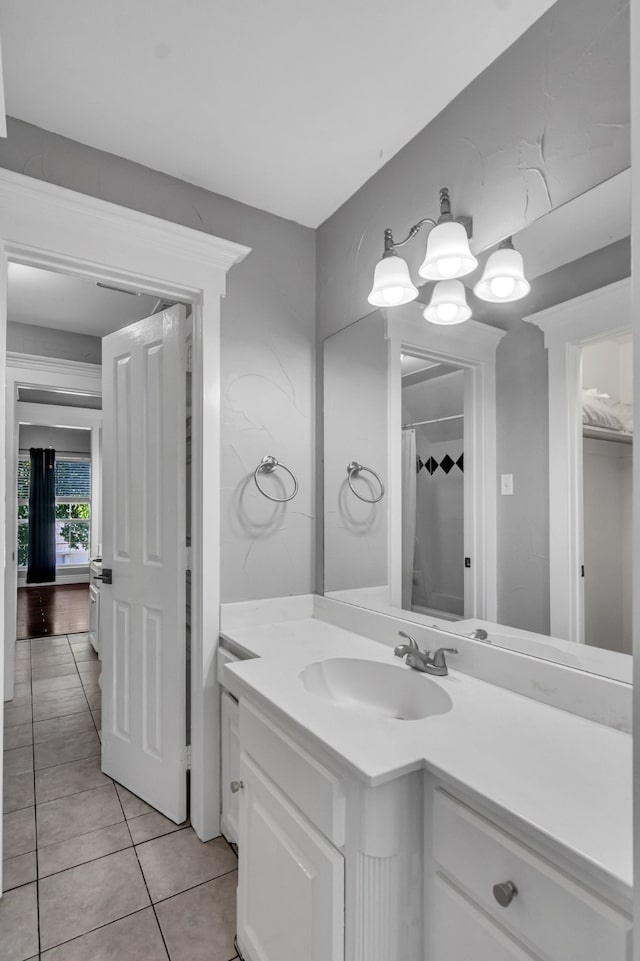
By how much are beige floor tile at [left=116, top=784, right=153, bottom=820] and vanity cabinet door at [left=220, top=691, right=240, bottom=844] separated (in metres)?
0.41

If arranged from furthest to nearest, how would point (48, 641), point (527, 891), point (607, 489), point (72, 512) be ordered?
point (72, 512)
point (48, 641)
point (607, 489)
point (527, 891)

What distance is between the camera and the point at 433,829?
3.13 feet

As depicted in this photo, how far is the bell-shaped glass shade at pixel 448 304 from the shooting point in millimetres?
1529

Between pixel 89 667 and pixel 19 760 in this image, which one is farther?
pixel 89 667

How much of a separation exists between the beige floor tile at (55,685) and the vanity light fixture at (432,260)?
328 centimetres

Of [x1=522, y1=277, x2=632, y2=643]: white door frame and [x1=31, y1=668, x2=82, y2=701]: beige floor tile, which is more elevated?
[x1=522, y1=277, x2=632, y2=643]: white door frame

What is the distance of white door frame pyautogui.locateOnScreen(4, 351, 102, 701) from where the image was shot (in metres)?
3.25

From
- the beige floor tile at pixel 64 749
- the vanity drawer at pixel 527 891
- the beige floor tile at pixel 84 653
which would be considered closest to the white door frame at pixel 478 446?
the vanity drawer at pixel 527 891

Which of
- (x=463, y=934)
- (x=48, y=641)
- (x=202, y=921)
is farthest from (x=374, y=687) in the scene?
(x=48, y=641)

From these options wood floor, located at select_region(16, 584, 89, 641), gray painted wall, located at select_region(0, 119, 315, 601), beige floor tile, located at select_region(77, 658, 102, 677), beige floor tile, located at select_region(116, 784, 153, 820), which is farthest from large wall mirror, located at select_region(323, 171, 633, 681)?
wood floor, located at select_region(16, 584, 89, 641)

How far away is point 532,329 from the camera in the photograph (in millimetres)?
1335

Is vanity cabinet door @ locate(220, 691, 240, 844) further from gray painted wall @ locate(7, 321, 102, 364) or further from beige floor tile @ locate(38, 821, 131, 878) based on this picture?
gray painted wall @ locate(7, 321, 102, 364)

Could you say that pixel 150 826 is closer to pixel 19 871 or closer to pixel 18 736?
pixel 19 871

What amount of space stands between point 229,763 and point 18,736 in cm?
162
